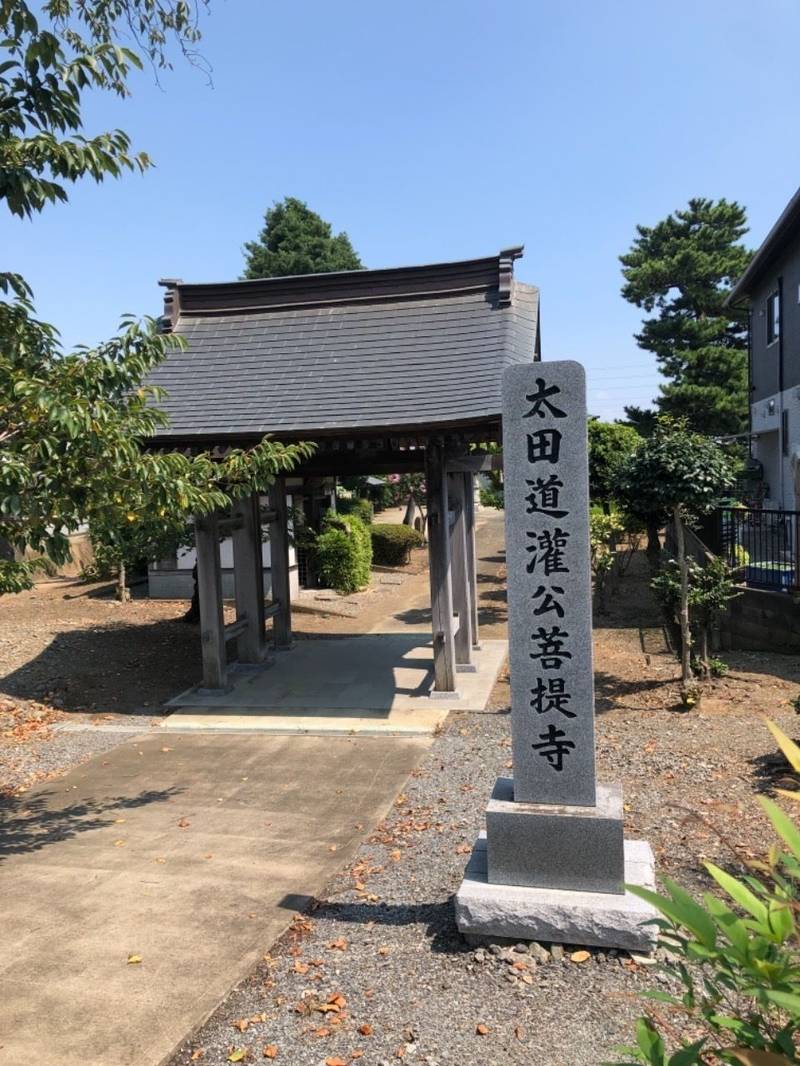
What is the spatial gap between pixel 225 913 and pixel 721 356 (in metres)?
26.7

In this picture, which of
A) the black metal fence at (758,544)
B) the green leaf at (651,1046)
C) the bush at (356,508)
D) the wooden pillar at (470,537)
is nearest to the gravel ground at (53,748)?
the wooden pillar at (470,537)

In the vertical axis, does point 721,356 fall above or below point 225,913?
above

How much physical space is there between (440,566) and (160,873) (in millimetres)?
4882

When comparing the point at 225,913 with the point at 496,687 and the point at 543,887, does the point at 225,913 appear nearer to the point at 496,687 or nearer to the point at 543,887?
the point at 543,887

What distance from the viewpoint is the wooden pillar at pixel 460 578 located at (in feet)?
36.0

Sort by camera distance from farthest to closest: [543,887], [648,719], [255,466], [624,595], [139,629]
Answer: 1. [624,595]
2. [139,629]
3. [648,719]
4. [255,466]
5. [543,887]

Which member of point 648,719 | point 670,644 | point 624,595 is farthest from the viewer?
point 624,595

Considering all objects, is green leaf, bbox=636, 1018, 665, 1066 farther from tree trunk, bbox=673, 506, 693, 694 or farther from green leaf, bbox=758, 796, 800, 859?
tree trunk, bbox=673, 506, 693, 694

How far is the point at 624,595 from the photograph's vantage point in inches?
634

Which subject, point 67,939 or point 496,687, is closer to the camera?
point 67,939

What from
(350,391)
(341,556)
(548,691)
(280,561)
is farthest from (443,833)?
(341,556)

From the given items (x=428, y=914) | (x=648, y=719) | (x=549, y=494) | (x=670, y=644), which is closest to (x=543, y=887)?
(x=428, y=914)

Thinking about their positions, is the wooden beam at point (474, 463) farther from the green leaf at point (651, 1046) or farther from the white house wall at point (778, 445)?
the green leaf at point (651, 1046)

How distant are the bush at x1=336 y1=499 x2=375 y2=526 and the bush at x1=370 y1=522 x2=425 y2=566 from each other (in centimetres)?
98
